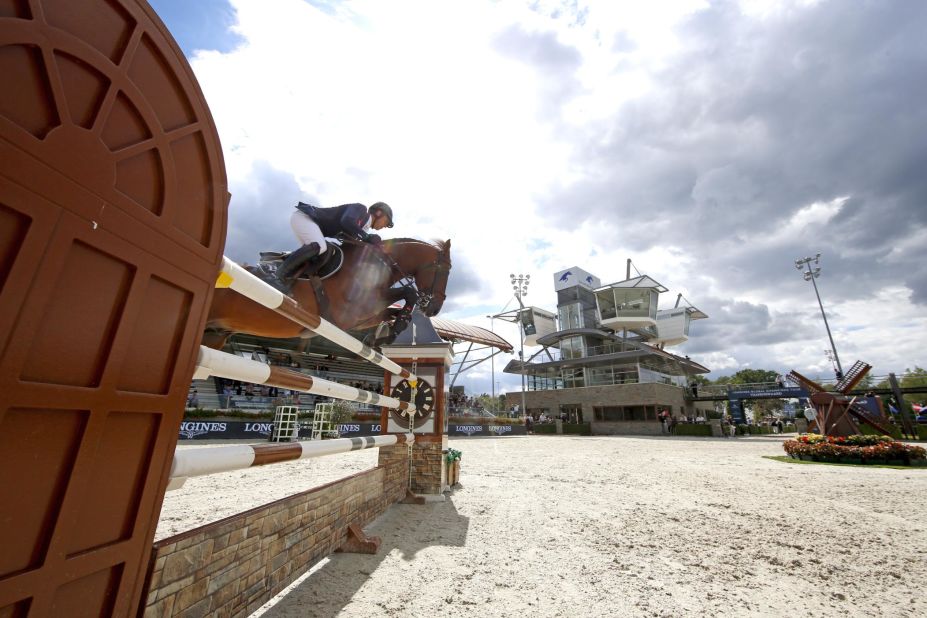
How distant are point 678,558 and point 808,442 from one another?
35.3 feet

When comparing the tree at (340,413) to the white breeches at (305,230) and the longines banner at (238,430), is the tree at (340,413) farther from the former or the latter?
the white breeches at (305,230)

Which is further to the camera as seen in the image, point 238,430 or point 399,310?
point 238,430

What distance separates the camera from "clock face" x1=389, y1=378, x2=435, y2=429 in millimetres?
5051

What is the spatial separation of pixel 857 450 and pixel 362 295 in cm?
1235

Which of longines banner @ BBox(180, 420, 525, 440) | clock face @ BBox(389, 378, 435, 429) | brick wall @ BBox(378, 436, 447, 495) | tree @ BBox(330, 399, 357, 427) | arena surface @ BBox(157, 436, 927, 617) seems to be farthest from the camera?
tree @ BBox(330, 399, 357, 427)

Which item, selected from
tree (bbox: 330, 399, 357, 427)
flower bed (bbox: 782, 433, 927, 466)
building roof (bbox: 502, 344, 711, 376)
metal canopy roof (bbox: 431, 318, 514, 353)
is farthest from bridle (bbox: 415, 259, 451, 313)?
building roof (bbox: 502, 344, 711, 376)

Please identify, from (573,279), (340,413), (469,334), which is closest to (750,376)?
(573,279)

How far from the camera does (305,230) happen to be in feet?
11.1

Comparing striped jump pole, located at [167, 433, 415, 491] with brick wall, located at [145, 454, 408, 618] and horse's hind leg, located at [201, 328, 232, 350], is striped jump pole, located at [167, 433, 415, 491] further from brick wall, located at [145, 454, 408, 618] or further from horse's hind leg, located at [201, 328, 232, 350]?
horse's hind leg, located at [201, 328, 232, 350]

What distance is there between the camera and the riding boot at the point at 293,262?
307 cm

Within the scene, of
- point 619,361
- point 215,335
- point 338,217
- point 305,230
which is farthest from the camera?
point 619,361

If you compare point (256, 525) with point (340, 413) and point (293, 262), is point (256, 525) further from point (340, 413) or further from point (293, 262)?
point (340, 413)

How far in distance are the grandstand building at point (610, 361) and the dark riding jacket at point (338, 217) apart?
84.2ft

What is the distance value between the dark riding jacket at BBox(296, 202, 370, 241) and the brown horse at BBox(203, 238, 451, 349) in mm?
127
